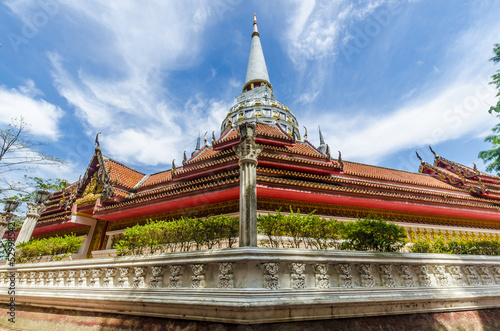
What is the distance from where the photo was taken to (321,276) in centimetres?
451

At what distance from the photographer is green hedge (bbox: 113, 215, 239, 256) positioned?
237 inches

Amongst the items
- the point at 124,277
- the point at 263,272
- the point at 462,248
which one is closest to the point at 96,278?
the point at 124,277

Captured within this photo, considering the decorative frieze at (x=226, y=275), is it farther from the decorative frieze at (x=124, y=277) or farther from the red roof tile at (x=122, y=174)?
the red roof tile at (x=122, y=174)

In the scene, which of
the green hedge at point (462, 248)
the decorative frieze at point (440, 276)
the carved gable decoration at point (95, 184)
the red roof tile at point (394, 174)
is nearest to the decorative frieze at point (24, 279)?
the carved gable decoration at point (95, 184)

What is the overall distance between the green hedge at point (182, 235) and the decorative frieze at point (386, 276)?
3.31m

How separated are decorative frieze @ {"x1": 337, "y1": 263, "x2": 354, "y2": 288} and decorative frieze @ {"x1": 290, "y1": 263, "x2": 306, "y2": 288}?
2.69ft

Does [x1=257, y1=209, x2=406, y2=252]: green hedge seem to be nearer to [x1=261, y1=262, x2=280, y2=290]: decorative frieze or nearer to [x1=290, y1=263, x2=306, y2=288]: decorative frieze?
[x1=290, y1=263, x2=306, y2=288]: decorative frieze

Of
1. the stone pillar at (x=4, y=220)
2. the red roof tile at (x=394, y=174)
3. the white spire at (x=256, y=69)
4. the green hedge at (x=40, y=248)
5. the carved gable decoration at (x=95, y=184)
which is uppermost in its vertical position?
the white spire at (x=256, y=69)

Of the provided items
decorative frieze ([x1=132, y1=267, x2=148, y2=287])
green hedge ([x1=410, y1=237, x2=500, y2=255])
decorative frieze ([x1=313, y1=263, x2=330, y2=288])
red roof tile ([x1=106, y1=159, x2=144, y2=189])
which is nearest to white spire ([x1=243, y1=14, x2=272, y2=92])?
red roof tile ([x1=106, y1=159, x2=144, y2=189])

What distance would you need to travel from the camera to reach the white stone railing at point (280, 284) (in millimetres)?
4047

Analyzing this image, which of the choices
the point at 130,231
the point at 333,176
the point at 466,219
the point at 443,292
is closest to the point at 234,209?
the point at 130,231

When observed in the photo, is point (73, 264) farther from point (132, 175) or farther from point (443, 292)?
point (132, 175)

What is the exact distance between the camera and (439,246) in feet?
23.3

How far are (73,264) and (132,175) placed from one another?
1059 centimetres
